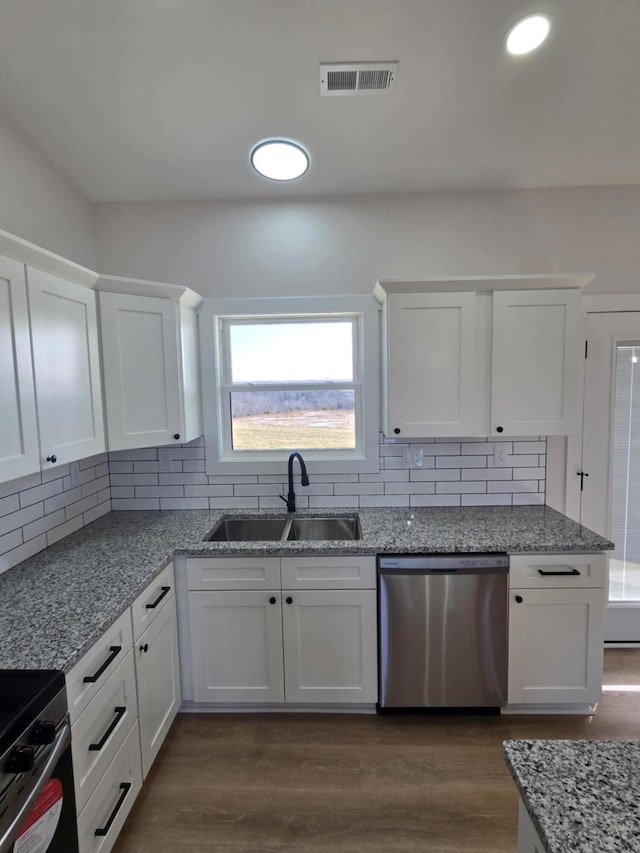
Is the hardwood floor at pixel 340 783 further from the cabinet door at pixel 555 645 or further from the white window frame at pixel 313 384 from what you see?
the white window frame at pixel 313 384

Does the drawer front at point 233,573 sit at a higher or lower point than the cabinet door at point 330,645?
higher

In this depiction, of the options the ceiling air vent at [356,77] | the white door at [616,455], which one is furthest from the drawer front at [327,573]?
the ceiling air vent at [356,77]

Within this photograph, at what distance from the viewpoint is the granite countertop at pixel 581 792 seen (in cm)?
66

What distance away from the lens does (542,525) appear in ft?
7.23

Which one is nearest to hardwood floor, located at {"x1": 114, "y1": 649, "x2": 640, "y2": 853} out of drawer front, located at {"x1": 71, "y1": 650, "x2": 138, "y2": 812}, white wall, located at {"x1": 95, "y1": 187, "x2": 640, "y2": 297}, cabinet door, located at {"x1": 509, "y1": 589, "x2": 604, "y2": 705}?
cabinet door, located at {"x1": 509, "y1": 589, "x2": 604, "y2": 705}

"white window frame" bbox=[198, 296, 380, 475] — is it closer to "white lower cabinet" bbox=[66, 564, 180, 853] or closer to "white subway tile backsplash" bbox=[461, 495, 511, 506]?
"white subway tile backsplash" bbox=[461, 495, 511, 506]

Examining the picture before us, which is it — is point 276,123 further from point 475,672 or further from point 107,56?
point 475,672

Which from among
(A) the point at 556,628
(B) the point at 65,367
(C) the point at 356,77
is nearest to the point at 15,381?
(B) the point at 65,367

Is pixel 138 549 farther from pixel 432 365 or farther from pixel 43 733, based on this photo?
pixel 432 365

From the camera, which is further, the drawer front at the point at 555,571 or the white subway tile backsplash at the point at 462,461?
the white subway tile backsplash at the point at 462,461

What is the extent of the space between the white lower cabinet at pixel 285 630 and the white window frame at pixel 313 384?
2.28ft

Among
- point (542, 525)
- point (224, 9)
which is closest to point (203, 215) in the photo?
point (224, 9)

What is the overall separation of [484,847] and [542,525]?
1.35 metres

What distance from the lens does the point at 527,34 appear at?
1.62 m
